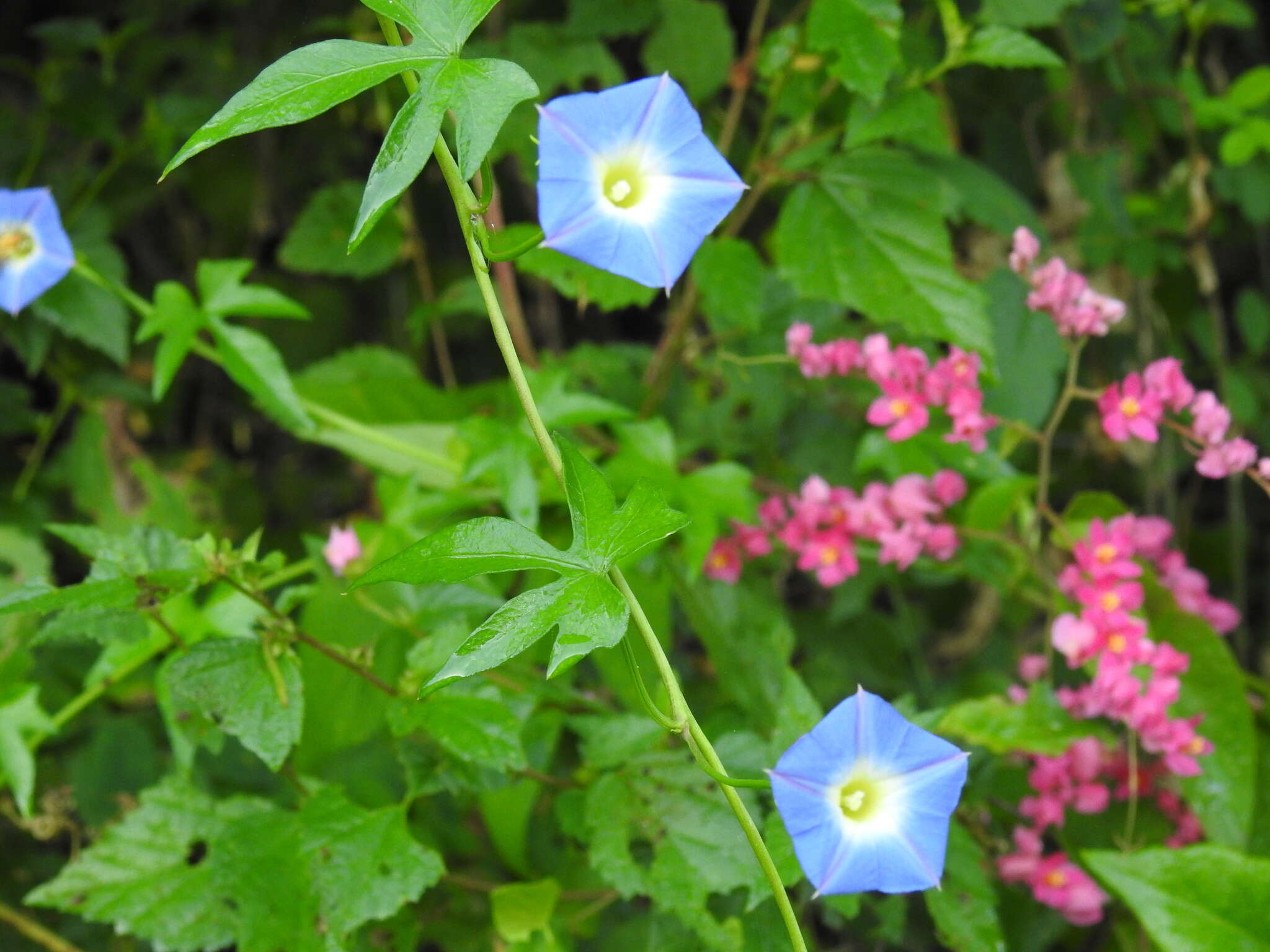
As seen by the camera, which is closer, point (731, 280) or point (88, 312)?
point (731, 280)

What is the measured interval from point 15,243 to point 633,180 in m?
0.62

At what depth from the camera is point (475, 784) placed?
0.83m

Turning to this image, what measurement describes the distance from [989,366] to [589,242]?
0.55m

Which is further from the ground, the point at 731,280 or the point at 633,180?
the point at 731,280

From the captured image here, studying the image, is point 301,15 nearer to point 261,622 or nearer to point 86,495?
point 86,495

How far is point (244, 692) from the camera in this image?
73cm

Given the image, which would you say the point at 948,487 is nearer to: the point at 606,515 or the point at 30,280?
the point at 606,515

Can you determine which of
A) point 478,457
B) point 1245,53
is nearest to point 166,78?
point 478,457

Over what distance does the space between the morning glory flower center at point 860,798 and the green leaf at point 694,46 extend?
841mm

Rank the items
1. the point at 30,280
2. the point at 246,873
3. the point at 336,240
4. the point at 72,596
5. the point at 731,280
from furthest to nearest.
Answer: the point at 336,240
the point at 731,280
the point at 30,280
the point at 246,873
the point at 72,596

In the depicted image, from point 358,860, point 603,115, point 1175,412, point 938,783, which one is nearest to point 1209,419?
point 1175,412

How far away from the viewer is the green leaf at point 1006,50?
992 mm

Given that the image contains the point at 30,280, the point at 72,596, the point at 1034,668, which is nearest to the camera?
the point at 72,596

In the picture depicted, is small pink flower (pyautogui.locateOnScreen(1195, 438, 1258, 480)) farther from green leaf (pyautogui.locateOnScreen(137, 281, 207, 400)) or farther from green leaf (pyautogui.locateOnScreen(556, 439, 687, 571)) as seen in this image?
green leaf (pyautogui.locateOnScreen(137, 281, 207, 400))
